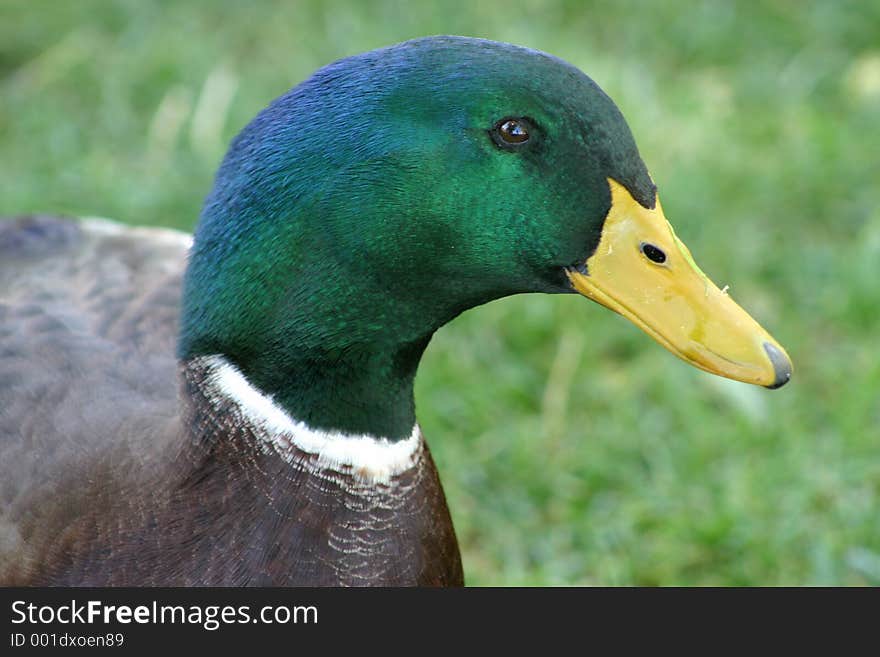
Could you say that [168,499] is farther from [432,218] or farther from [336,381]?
[432,218]

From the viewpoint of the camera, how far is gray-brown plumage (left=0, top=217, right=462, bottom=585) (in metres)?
1.85

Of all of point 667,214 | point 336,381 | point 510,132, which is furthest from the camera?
point 667,214

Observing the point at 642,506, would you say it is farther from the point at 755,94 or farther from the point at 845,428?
the point at 755,94

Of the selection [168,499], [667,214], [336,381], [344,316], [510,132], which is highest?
[510,132]

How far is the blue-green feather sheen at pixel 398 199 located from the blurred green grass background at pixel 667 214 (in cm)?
124

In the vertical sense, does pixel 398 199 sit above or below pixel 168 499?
above

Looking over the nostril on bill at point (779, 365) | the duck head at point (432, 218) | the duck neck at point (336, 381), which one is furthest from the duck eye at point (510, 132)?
the nostril on bill at point (779, 365)

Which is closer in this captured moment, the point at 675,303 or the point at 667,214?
the point at 675,303

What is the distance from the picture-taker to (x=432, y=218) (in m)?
1.72

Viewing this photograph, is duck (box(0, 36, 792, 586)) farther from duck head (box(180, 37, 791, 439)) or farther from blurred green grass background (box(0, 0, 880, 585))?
blurred green grass background (box(0, 0, 880, 585))

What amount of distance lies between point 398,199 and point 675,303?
0.40m

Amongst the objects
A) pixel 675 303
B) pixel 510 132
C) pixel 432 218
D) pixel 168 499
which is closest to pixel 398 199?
pixel 432 218

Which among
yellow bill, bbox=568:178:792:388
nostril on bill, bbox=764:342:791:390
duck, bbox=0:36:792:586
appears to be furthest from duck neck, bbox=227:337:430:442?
nostril on bill, bbox=764:342:791:390
